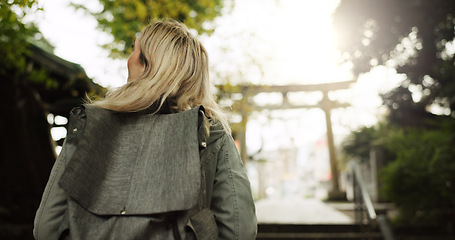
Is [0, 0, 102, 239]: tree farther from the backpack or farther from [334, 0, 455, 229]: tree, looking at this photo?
[334, 0, 455, 229]: tree

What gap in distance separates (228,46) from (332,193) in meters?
8.98

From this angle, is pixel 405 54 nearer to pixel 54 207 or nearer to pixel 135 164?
pixel 135 164

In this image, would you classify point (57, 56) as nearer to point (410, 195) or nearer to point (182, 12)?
point (182, 12)

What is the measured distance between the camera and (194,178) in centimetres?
117

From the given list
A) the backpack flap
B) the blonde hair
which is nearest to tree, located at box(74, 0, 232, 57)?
the blonde hair

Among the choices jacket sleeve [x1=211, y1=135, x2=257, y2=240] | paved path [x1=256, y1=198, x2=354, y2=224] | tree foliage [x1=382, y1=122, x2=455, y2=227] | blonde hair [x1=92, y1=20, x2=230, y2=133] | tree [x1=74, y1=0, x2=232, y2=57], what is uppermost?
tree [x1=74, y1=0, x2=232, y2=57]

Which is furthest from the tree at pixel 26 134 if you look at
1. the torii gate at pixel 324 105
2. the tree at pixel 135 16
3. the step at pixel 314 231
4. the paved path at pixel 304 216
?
the torii gate at pixel 324 105

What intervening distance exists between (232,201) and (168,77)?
1.56 feet

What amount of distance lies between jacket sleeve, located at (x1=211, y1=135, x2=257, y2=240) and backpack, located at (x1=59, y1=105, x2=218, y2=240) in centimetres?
5

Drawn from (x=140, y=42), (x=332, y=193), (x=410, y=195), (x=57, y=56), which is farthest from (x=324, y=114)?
(x=140, y=42)

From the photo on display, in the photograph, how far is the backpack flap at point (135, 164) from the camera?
113 centimetres

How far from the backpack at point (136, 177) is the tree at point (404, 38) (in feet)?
30.4

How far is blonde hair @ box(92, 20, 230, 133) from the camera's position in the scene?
1276mm

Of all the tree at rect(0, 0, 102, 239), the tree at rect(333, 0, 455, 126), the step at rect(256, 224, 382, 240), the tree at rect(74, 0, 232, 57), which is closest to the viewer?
the tree at rect(74, 0, 232, 57)
